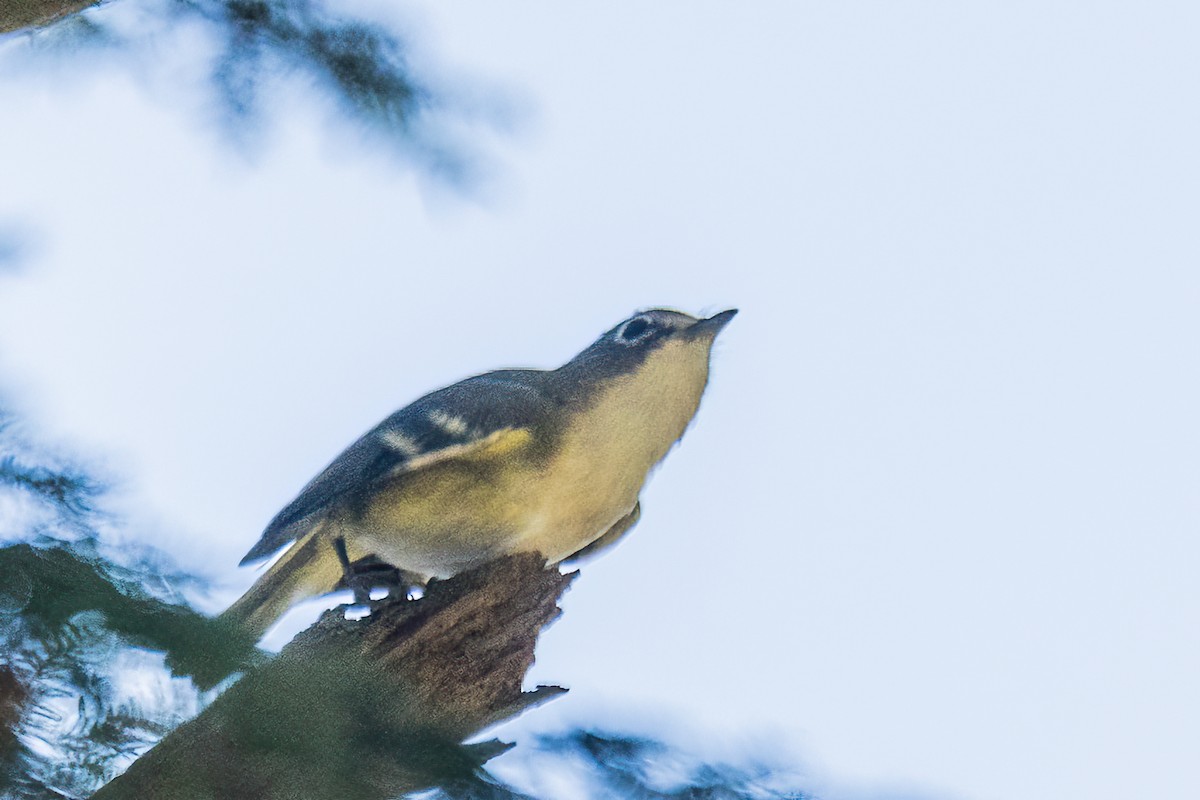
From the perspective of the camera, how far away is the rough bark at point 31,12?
3600 millimetres

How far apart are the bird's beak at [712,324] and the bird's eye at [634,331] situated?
0.70 feet


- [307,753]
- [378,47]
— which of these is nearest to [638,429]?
[378,47]

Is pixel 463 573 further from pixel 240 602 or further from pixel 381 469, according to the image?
pixel 240 602

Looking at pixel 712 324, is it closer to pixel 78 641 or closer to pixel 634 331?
pixel 634 331

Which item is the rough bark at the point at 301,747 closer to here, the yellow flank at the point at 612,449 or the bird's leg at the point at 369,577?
the yellow flank at the point at 612,449

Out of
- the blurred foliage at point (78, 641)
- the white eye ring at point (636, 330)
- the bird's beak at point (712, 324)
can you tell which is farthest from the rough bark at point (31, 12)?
the bird's beak at point (712, 324)

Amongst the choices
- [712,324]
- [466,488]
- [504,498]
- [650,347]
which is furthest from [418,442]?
[712,324]

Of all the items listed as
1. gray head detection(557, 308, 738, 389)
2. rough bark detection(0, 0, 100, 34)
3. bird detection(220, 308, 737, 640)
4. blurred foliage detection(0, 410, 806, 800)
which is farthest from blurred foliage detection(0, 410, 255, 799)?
gray head detection(557, 308, 738, 389)

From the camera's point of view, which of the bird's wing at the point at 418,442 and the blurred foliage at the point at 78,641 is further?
the bird's wing at the point at 418,442

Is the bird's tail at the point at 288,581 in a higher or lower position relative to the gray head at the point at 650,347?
lower

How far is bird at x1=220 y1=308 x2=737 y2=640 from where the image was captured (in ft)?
16.2

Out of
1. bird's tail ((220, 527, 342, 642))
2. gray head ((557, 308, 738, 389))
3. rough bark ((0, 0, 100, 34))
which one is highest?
gray head ((557, 308, 738, 389))

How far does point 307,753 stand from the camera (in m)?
1.82

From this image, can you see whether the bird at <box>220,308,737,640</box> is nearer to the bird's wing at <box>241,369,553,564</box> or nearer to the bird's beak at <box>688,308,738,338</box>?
the bird's wing at <box>241,369,553,564</box>
